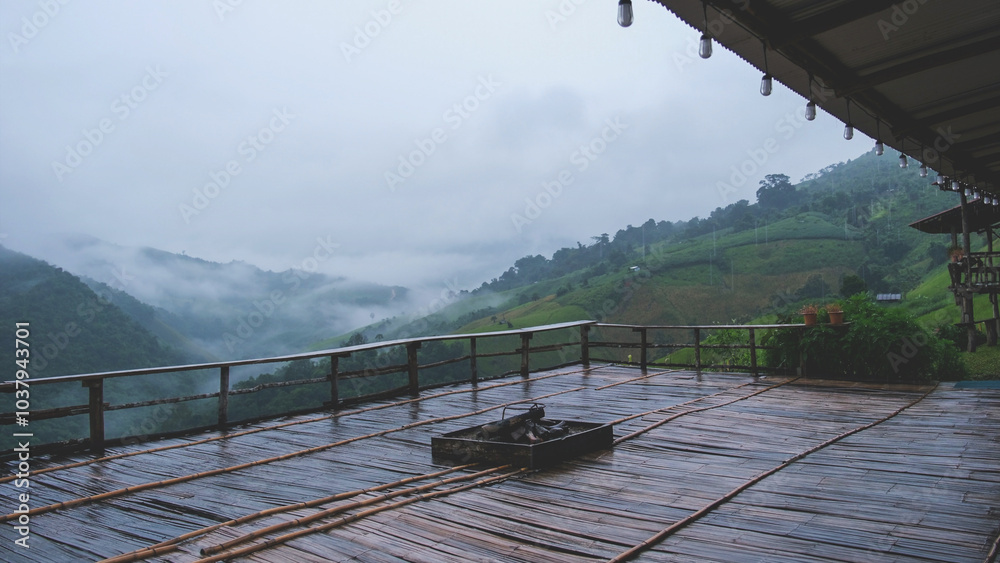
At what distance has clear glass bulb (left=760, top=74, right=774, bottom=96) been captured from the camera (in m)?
3.69

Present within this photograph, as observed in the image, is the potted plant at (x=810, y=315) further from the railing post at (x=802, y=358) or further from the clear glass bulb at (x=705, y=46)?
the clear glass bulb at (x=705, y=46)

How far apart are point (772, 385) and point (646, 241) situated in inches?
1823

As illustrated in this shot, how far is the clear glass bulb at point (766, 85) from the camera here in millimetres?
3690

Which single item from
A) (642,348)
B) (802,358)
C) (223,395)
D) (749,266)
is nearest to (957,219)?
(802,358)

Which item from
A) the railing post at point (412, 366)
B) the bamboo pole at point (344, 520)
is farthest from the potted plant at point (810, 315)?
the bamboo pole at point (344, 520)

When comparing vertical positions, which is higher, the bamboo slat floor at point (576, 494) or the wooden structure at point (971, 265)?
the wooden structure at point (971, 265)

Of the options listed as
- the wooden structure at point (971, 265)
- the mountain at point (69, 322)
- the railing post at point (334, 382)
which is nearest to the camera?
the railing post at point (334, 382)

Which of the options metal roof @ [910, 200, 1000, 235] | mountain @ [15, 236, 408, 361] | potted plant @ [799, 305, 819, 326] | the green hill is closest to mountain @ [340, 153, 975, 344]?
metal roof @ [910, 200, 1000, 235]

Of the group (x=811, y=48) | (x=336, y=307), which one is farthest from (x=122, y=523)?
(x=336, y=307)

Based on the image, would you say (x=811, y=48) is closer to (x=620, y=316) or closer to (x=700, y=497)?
(x=700, y=497)

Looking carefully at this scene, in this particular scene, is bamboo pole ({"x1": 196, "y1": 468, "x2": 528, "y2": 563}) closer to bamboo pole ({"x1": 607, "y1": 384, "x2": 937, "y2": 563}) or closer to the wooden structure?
bamboo pole ({"x1": 607, "y1": 384, "x2": 937, "y2": 563})

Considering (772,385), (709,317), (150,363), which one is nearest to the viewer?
(772,385)

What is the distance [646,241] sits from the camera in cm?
5262

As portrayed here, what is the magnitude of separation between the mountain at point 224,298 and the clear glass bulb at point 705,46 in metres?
35.7
